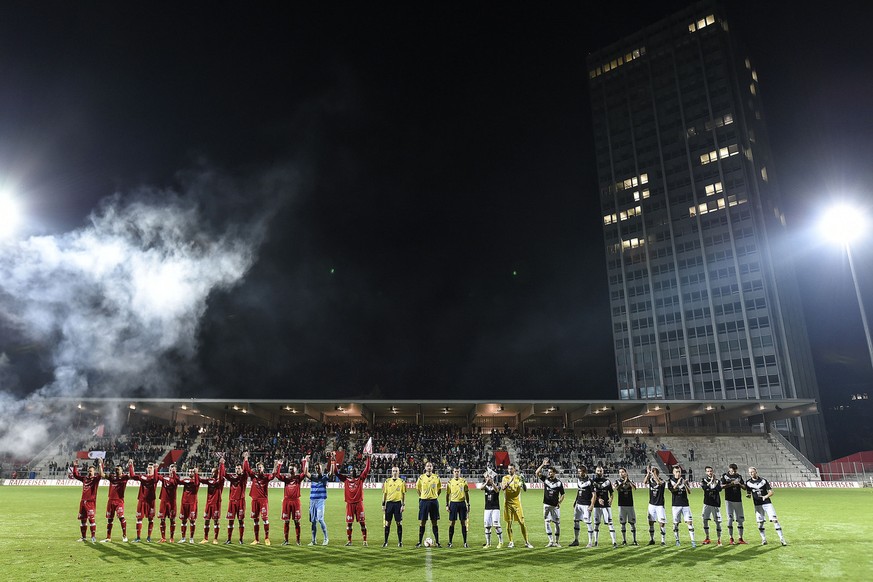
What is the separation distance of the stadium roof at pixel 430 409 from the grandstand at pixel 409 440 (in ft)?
0.56

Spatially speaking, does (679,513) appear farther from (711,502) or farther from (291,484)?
(291,484)

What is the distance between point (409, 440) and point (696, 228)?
281 ft

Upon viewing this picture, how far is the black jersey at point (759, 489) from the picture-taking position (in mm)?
15266

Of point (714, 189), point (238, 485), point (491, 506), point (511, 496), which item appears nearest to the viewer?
point (491, 506)

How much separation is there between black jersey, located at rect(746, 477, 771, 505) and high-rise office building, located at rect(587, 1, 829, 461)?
9362 centimetres

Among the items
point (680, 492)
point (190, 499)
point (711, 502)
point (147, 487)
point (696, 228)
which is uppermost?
point (696, 228)

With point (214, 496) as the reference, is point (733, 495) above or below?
below

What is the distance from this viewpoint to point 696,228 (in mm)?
110688

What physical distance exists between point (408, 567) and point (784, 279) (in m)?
124

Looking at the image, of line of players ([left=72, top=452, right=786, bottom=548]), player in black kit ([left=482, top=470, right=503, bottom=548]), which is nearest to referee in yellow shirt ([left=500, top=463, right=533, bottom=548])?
line of players ([left=72, top=452, right=786, bottom=548])

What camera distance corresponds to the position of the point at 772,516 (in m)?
15.0

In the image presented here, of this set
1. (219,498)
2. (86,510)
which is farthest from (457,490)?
(86,510)

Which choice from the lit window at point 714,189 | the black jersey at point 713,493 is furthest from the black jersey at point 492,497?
the lit window at point 714,189

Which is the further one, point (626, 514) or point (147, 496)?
point (147, 496)
